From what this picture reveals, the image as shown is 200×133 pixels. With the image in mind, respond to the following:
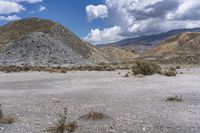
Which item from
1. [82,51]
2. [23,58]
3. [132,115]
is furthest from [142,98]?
[82,51]

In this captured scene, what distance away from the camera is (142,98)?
21.9m

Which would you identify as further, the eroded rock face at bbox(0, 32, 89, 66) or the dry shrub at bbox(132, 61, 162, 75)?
the eroded rock face at bbox(0, 32, 89, 66)

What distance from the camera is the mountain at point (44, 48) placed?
290ft

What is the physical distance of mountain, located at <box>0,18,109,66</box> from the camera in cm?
8833

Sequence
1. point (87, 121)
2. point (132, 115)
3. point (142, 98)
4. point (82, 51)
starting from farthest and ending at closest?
point (82, 51)
point (142, 98)
point (132, 115)
point (87, 121)

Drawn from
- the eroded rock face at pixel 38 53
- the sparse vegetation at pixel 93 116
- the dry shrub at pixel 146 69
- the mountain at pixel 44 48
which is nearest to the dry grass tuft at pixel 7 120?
the sparse vegetation at pixel 93 116

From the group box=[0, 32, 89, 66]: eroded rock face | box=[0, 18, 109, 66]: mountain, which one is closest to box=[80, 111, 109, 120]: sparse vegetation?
box=[0, 18, 109, 66]: mountain

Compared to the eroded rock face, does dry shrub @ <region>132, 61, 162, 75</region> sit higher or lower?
lower

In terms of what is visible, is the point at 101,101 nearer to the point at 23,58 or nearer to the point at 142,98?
the point at 142,98

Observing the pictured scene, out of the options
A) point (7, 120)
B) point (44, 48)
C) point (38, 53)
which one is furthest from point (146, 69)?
point (44, 48)

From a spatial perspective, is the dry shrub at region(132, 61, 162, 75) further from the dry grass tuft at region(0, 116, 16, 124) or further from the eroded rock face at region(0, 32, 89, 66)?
the eroded rock face at region(0, 32, 89, 66)

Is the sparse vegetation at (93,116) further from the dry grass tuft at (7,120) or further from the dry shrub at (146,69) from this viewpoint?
the dry shrub at (146,69)

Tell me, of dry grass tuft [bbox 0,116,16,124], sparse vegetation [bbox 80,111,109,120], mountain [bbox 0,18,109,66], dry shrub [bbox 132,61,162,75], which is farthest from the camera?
mountain [bbox 0,18,109,66]

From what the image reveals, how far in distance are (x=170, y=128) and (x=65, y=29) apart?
108 m
